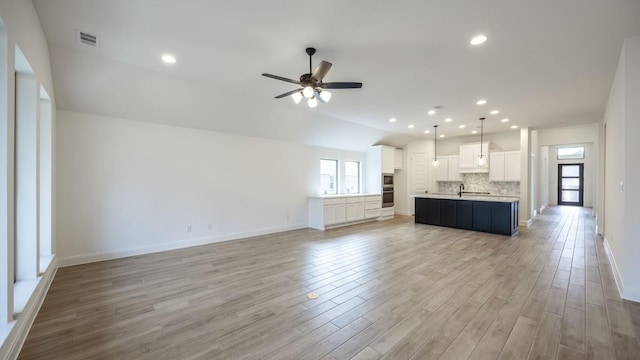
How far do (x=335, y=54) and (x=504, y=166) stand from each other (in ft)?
23.8

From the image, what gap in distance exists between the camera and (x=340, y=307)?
8.92 ft

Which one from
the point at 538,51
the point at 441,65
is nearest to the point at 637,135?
the point at 538,51

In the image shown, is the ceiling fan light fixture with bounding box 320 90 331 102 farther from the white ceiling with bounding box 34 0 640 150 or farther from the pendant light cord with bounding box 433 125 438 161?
the pendant light cord with bounding box 433 125 438 161

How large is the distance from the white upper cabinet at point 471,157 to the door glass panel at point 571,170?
8914mm

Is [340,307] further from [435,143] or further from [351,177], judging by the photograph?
[435,143]

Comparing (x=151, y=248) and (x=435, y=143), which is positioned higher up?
(x=435, y=143)

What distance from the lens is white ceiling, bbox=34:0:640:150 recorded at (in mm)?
2396

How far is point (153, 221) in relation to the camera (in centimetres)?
478

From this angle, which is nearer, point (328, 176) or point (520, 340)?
point (520, 340)

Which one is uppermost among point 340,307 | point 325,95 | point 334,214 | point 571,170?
point 325,95

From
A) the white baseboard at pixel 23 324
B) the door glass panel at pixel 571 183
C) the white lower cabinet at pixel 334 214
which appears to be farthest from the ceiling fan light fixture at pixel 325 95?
the door glass panel at pixel 571 183

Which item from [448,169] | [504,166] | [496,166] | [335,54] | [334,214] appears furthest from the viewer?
[448,169]

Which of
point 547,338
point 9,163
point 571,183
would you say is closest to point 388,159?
point 547,338

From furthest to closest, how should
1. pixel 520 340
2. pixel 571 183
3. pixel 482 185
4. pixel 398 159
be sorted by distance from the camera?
pixel 571 183, pixel 398 159, pixel 482 185, pixel 520 340
